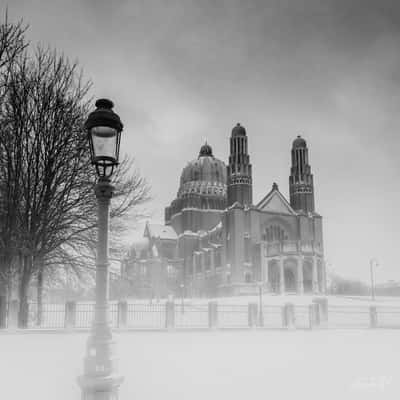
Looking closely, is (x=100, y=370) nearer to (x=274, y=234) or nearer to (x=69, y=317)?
(x=69, y=317)

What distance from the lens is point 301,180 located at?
240 ft

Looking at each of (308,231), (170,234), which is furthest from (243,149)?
(170,234)

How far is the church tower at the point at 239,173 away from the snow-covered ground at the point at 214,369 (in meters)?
49.1

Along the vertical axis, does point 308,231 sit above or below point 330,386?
above

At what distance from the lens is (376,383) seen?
9688 millimetres

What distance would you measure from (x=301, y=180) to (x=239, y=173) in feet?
39.2

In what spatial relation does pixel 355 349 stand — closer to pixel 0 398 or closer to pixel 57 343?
pixel 57 343

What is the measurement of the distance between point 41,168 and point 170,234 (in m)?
72.6

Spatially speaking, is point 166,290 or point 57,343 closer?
point 57,343

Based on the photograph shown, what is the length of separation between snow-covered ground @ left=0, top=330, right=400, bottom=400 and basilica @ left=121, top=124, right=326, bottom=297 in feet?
118

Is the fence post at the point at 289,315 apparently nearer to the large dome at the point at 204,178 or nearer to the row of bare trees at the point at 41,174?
the row of bare trees at the point at 41,174

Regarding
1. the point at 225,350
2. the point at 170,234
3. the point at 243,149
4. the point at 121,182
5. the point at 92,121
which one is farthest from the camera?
the point at 170,234

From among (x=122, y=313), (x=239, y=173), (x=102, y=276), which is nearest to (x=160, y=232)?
(x=239, y=173)

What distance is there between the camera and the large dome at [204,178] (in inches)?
3570
